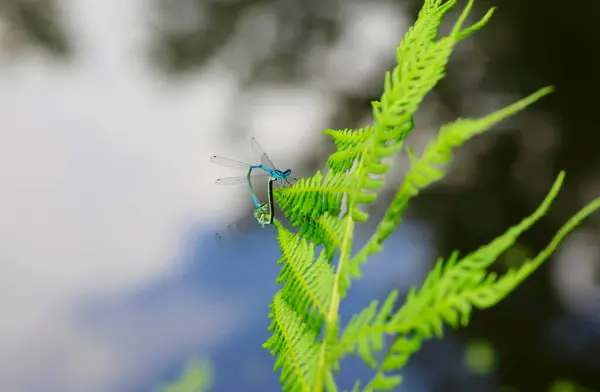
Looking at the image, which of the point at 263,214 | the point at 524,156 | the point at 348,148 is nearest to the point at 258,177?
the point at 263,214

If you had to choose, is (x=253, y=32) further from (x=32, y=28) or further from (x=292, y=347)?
(x=292, y=347)

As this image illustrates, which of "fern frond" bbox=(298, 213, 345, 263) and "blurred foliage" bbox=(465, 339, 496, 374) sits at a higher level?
"blurred foliage" bbox=(465, 339, 496, 374)

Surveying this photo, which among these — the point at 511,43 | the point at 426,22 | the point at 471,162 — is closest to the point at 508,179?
the point at 471,162

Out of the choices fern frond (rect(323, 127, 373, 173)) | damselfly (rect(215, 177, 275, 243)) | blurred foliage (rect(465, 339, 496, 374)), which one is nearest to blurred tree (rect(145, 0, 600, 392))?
blurred foliage (rect(465, 339, 496, 374))

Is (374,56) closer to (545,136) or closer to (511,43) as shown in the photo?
(511,43)

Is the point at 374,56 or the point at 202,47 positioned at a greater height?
the point at 202,47

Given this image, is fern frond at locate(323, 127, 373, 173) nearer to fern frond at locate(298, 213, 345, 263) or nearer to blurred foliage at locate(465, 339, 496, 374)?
fern frond at locate(298, 213, 345, 263)
